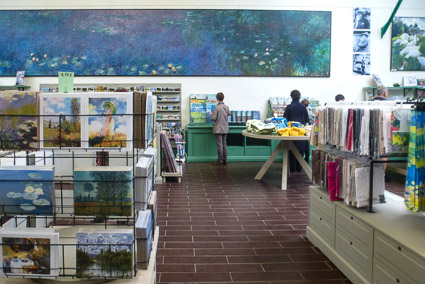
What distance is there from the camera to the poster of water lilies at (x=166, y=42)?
11.4 meters

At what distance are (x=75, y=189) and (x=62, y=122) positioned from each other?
35 cm

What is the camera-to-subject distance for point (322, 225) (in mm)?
4457

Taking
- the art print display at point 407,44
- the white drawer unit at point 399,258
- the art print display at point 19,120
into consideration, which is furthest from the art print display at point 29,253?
the art print display at point 407,44

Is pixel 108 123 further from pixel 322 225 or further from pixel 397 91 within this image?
pixel 397 91

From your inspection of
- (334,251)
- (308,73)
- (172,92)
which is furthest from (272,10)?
(334,251)

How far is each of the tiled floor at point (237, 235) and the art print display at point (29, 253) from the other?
162 centimetres

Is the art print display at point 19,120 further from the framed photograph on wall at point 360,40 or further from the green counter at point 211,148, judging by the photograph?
the framed photograph on wall at point 360,40

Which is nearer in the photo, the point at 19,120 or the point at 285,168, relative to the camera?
the point at 19,120

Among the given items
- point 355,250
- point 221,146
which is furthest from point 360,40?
point 355,250

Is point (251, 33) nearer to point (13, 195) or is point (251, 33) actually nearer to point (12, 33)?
point (12, 33)

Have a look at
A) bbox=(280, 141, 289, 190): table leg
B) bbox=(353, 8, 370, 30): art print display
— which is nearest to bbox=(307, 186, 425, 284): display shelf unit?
bbox=(280, 141, 289, 190): table leg

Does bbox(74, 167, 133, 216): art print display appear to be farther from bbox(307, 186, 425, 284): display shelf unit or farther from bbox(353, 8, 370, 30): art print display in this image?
bbox(353, 8, 370, 30): art print display

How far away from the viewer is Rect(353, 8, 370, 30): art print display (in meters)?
11.8

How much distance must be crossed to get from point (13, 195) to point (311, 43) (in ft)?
34.3
